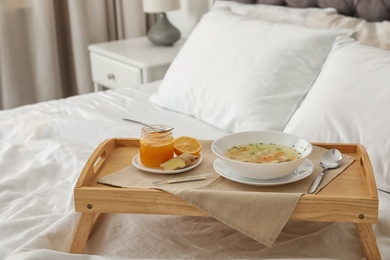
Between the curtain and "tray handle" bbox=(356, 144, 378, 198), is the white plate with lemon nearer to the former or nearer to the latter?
"tray handle" bbox=(356, 144, 378, 198)

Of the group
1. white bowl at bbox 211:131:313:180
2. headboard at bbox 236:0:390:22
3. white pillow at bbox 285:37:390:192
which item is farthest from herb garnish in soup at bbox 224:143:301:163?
headboard at bbox 236:0:390:22

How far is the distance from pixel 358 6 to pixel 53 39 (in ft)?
5.57

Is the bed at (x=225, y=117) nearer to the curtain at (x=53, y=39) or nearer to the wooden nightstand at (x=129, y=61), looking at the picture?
the wooden nightstand at (x=129, y=61)

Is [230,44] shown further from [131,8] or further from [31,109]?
[131,8]

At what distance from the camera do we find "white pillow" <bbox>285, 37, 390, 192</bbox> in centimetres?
154

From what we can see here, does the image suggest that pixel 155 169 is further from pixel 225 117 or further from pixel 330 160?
pixel 225 117

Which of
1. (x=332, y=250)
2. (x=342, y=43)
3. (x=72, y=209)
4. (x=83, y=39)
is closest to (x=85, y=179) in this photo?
(x=72, y=209)

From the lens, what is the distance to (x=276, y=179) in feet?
4.43

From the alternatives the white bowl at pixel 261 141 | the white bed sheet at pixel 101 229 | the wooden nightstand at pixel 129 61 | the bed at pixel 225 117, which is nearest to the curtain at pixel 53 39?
the wooden nightstand at pixel 129 61

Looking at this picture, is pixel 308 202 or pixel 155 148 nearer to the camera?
pixel 308 202

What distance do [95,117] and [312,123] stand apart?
0.81 m

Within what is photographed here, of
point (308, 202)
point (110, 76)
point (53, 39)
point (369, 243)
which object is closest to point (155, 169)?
point (308, 202)

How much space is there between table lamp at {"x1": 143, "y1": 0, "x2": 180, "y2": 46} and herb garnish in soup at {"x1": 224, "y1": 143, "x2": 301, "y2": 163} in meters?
1.68

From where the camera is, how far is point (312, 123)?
170 cm
